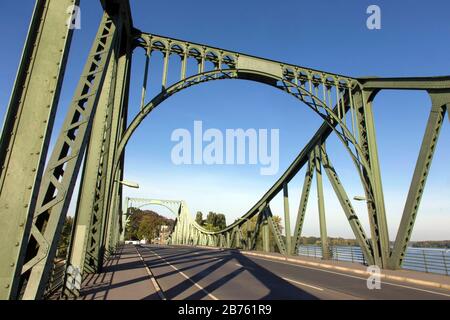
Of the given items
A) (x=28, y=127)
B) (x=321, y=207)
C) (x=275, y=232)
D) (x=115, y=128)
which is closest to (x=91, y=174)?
(x=115, y=128)

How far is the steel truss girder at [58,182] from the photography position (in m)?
3.37

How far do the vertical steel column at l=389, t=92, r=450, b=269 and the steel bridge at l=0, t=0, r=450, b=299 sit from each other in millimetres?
43

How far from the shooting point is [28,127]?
124 inches

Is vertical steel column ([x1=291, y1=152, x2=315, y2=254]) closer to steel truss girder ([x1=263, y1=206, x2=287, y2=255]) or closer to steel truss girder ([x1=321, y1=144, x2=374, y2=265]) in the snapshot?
steel truss girder ([x1=321, y1=144, x2=374, y2=265])

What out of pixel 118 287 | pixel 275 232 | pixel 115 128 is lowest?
pixel 118 287

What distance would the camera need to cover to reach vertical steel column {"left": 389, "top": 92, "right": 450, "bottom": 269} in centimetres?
1164

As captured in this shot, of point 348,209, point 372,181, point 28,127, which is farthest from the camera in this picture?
point 348,209

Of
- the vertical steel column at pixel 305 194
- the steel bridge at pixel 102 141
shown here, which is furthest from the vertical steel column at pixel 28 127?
the vertical steel column at pixel 305 194

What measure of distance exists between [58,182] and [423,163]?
1345cm

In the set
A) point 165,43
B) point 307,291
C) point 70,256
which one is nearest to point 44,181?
point 70,256

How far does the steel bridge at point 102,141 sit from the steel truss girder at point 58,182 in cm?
1

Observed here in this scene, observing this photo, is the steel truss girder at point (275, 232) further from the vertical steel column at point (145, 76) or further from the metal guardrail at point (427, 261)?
the vertical steel column at point (145, 76)

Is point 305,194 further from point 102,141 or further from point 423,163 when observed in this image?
point 102,141
